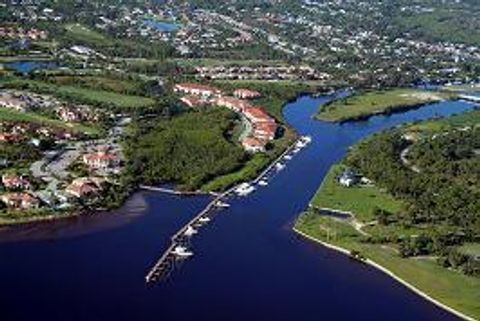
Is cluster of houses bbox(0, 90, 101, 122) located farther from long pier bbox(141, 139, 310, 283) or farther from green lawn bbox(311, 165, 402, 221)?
green lawn bbox(311, 165, 402, 221)

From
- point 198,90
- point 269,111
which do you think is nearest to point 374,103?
point 269,111

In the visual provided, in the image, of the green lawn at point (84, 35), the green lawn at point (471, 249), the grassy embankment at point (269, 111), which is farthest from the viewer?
the green lawn at point (84, 35)

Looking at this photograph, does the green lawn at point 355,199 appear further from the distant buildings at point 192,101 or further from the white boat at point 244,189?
the distant buildings at point 192,101

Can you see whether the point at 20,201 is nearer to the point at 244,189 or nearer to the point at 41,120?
the point at 244,189

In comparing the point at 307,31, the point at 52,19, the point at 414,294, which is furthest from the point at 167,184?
the point at 307,31

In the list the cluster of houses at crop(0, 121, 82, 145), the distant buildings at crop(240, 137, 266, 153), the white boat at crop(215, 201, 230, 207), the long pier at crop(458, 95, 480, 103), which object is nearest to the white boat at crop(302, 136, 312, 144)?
the distant buildings at crop(240, 137, 266, 153)

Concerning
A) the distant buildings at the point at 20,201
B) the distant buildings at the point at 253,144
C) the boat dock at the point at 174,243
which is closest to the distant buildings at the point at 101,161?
the boat dock at the point at 174,243
